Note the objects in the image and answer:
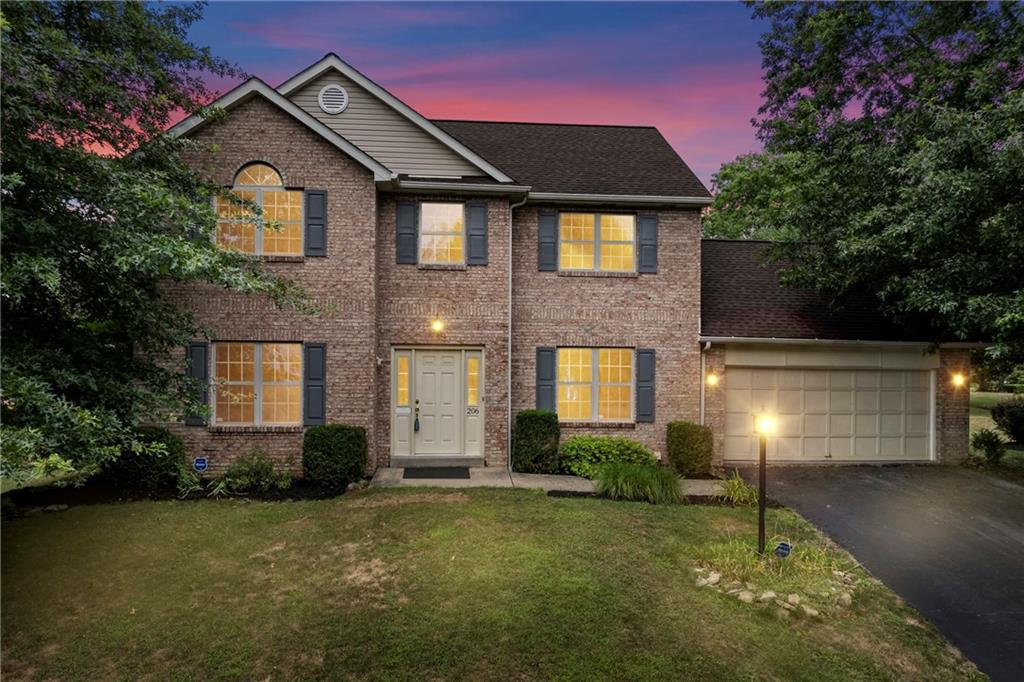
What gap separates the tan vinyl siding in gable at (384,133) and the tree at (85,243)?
13.3ft

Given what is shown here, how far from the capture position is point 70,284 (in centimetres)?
641

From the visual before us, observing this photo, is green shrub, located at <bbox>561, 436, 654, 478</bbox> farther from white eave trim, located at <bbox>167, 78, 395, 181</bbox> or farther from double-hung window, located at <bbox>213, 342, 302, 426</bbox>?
white eave trim, located at <bbox>167, 78, 395, 181</bbox>

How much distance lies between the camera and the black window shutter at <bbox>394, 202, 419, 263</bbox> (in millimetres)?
11305

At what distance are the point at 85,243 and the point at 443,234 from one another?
6488 millimetres

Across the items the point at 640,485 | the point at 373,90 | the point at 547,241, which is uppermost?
the point at 373,90

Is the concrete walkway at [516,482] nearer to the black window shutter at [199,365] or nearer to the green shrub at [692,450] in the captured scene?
the green shrub at [692,450]

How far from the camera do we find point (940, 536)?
7961 mm

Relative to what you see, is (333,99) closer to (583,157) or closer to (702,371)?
(583,157)

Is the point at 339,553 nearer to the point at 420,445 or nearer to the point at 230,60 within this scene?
the point at 420,445

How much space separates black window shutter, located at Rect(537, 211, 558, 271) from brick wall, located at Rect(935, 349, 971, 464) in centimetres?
919

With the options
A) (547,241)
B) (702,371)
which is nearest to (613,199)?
(547,241)

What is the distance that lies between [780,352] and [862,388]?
7.28 ft

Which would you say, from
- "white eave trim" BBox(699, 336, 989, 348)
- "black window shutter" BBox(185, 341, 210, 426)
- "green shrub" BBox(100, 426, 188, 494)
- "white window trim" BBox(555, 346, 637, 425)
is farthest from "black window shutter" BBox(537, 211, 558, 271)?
"green shrub" BBox(100, 426, 188, 494)

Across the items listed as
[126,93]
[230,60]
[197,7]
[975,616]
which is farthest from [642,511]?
[197,7]
